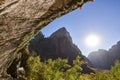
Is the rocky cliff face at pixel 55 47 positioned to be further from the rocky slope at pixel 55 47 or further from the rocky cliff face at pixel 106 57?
the rocky cliff face at pixel 106 57

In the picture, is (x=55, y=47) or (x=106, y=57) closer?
(x=55, y=47)

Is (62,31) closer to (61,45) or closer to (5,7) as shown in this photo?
(61,45)

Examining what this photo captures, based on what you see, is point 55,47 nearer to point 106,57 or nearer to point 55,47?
point 55,47

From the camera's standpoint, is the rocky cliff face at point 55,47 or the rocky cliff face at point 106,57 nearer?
the rocky cliff face at point 55,47

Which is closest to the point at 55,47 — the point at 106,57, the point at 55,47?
the point at 55,47

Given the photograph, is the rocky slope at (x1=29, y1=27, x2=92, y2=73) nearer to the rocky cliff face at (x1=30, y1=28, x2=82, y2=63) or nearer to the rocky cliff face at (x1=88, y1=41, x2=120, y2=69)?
the rocky cliff face at (x1=30, y1=28, x2=82, y2=63)

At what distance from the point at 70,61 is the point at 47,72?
207 feet

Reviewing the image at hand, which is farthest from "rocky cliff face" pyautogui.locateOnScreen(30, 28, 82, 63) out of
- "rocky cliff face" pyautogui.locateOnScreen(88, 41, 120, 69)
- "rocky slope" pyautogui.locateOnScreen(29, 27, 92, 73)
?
"rocky cliff face" pyautogui.locateOnScreen(88, 41, 120, 69)

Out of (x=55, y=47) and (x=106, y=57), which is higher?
(x=106, y=57)

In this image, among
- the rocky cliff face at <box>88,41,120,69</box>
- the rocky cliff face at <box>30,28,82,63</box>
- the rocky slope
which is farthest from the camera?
the rocky cliff face at <box>88,41,120,69</box>

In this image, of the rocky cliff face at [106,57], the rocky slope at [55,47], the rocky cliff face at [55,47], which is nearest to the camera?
the rocky slope at [55,47]

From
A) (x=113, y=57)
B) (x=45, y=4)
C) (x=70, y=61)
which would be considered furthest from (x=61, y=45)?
(x=45, y=4)

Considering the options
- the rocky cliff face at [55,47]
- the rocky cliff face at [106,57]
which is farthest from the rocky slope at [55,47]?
the rocky cliff face at [106,57]

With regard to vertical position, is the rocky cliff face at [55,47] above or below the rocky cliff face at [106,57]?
below
